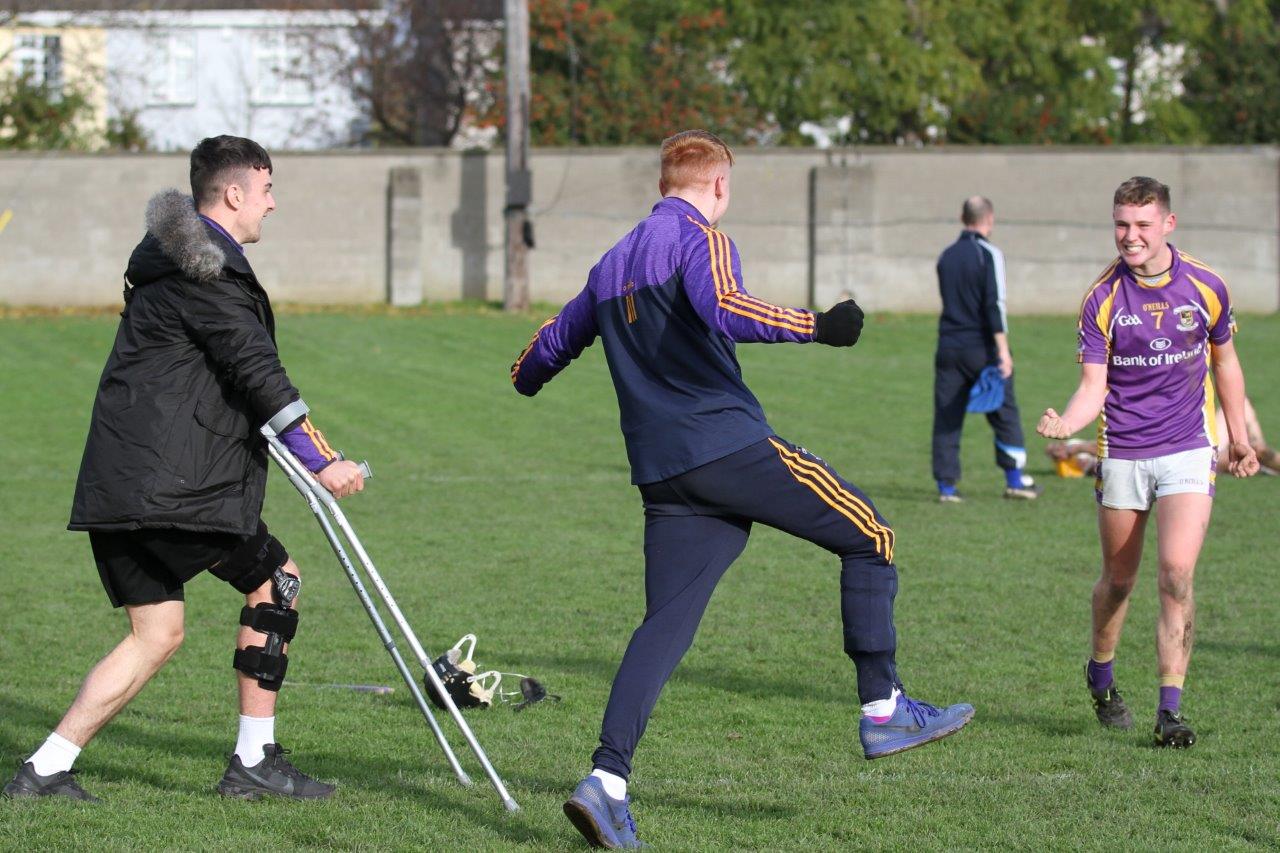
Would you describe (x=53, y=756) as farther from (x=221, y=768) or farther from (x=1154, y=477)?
(x=1154, y=477)

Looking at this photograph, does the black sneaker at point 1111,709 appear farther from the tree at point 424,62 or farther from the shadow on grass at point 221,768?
the tree at point 424,62

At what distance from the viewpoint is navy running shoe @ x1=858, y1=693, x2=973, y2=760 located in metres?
4.80

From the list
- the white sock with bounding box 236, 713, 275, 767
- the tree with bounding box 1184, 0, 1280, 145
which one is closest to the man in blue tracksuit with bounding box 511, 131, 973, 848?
the white sock with bounding box 236, 713, 275, 767

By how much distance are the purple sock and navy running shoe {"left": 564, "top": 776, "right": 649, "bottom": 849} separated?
253 cm

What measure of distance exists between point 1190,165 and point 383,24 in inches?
741

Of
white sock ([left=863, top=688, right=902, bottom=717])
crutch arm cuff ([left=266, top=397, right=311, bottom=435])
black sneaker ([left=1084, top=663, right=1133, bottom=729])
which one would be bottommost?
black sneaker ([left=1084, top=663, right=1133, bottom=729])

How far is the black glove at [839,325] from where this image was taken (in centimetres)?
436

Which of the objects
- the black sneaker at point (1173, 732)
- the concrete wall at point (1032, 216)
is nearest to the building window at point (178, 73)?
the concrete wall at point (1032, 216)

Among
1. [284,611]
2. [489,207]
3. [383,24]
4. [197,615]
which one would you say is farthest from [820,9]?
[284,611]

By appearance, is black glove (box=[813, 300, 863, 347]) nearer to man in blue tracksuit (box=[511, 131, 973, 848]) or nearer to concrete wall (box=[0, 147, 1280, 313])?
man in blue tracksuit (box=[511, 131, 973, 848])

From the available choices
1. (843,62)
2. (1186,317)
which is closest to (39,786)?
(1186,317)

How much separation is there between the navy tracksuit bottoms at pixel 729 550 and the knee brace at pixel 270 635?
1262 millimetres

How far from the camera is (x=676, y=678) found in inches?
285

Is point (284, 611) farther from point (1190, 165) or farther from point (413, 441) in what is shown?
point (1190, 165)
